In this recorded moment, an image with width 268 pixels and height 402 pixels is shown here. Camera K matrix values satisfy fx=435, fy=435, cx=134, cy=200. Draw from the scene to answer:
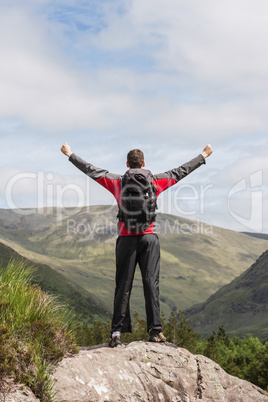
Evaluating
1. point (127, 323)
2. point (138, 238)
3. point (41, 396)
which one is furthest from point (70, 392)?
point (138, 238)

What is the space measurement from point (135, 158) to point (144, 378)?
4156 mm

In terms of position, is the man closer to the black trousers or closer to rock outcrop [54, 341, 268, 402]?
the black trousers

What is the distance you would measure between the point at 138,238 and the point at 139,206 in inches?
27.6

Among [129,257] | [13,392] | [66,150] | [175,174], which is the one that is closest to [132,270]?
[129,257]

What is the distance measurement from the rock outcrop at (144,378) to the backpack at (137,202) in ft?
7.68

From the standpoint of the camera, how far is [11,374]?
592cm

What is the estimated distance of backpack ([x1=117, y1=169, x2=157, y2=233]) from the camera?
8.46 metres

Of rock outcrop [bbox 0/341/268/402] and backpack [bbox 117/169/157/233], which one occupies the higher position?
backpack [bbox 117/169/157/233]

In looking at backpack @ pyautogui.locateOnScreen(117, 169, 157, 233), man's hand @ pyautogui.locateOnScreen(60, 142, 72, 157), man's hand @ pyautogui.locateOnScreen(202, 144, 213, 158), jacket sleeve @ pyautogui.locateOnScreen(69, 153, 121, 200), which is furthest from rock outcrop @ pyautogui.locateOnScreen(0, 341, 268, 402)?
man's hand @ pyautogui.locateOnScreen(202, 144, 213, 158)

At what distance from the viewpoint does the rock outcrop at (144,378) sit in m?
6.55

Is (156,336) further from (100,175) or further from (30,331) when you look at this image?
(100,175)

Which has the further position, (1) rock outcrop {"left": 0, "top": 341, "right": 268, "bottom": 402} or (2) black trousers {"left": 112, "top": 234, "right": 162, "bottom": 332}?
(2) black trousers {"left": 112, "top": 234, "right": 162, "bottom": 332}

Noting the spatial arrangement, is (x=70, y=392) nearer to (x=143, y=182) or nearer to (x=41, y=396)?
(x=41, y=396)

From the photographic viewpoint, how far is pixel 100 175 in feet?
29.4
